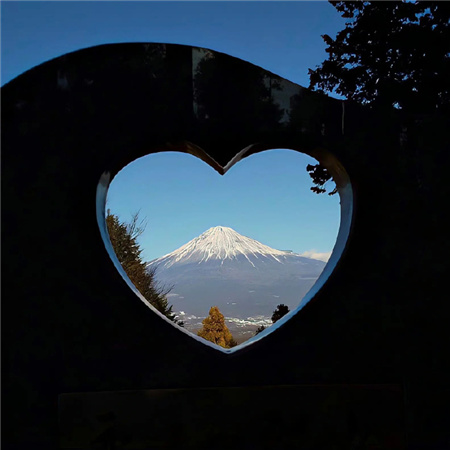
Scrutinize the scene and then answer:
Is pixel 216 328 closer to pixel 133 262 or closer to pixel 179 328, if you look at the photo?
pixel 133 262

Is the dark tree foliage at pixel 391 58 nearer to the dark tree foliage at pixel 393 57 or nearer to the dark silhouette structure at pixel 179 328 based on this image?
the dark tree foliage at pixel 393 57

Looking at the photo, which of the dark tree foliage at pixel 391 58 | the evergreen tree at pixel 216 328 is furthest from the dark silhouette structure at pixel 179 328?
the evergreen tree at pixel 216 328

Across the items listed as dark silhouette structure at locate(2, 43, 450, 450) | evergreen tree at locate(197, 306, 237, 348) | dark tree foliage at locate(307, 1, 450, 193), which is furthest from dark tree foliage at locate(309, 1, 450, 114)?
evergreen tree at locate(197, 306, 237, 348)

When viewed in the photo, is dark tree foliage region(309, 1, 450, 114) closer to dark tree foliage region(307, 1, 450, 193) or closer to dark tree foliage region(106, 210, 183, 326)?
dark tree foliage region(307, 1, 450, 193)

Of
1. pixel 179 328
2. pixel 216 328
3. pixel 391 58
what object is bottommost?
pixel 216 328

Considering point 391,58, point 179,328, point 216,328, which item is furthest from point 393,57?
point 216,328
